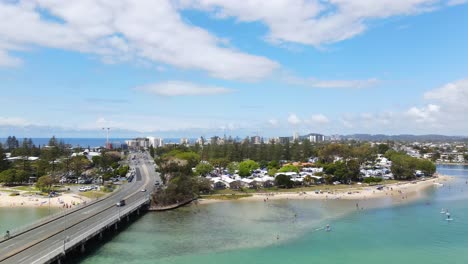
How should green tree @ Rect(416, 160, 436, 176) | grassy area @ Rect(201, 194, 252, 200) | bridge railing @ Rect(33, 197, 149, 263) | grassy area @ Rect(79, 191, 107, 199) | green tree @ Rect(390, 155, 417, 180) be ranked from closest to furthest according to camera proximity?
1. bridge railing @ Rect(33, 197, 149, 263)
2. grassy area @ Rect(79, 191, 107, 199)
3. grassy area @ Rect(201, 194, 252, 200)
4. green tree @ Rect(390, 155, 417, 180)
5. green tree @ Rect(416, 160, 436, 176)

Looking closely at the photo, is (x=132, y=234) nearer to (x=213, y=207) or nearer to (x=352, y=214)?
(x=213, y=207)

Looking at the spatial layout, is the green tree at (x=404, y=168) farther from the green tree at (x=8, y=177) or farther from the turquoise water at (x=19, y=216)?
the green tree at (x=8, y=177)

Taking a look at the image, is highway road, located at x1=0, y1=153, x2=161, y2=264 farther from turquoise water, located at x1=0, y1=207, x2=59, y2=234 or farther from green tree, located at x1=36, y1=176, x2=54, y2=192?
green tree, located at x1=36, y1=176, x2=54, y2=192

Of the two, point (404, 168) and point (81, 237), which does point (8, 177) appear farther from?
point (404, 168)

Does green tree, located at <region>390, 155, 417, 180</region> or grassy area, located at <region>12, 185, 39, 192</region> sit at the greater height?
green tree, located at <region>390, 155, 417, 180</region>

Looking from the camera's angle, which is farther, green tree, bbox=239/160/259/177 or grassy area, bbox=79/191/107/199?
green tree, bbox=239/160/259/177

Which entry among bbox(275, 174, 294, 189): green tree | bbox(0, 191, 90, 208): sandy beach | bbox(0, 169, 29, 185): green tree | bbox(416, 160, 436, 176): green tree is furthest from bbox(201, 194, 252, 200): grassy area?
bbox(416, 160, 436, 176): green tree

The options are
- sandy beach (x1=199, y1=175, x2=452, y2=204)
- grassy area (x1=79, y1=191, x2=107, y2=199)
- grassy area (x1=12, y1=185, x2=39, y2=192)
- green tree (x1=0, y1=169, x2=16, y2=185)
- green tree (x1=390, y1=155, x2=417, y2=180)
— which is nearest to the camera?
grassy area (x1=79, y1=191, x2=107, y2=199)

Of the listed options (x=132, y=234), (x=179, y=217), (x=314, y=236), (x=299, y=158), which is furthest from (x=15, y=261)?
(x=299, y=158)
